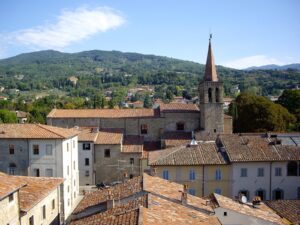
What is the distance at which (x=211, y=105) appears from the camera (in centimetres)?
4475

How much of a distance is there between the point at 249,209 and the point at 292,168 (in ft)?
40.6

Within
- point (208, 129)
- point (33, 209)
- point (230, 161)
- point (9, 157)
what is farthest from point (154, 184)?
point (208, 129)

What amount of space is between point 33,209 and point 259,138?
22638 millimetres

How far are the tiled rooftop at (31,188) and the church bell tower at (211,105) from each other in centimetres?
2558

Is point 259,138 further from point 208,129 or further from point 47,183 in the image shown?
point 47,183

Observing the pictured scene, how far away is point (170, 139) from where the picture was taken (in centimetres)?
4272

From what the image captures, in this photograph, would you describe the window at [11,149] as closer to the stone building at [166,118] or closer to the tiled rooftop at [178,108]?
the stone building at [166,118]

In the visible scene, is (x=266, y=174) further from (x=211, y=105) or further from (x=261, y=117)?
(x=261, y=117)

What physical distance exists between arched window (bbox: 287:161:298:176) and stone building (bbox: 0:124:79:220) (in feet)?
67.7

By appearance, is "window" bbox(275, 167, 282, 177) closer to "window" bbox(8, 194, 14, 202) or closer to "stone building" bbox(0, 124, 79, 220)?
"stone building" bbox(0, 124, 79, 220)

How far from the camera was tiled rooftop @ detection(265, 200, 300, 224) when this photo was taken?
19.9 m

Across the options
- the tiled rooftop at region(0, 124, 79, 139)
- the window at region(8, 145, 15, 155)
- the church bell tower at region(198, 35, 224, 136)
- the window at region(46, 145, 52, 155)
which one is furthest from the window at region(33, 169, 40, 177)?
the church bell tower at region(198, 35, 224, 136)

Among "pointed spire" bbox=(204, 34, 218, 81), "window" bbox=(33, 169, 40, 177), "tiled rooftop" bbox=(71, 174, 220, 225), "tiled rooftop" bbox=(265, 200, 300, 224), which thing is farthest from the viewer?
"pointed spire" bbox=(204, 34, 218, 81)

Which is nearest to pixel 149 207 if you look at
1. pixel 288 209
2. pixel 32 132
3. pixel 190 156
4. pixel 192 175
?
pixel 288 209
